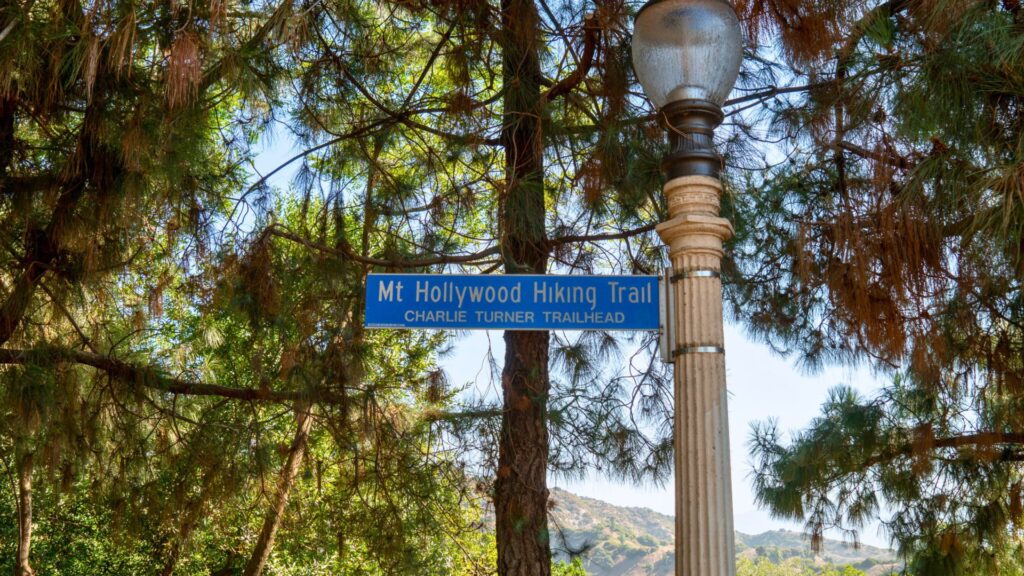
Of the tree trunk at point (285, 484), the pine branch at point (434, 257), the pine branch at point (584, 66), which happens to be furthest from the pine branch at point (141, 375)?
the pine branch at point (584, 66)

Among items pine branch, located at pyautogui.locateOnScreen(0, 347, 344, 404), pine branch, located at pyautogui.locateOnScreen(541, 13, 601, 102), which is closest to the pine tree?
pine branch, located at pyautogui.locateOnScreen(541, 13, 601, 102)

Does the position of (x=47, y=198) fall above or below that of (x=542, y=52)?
below

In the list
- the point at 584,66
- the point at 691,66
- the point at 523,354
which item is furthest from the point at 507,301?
the point at 584,66

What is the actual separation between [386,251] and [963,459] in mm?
4249

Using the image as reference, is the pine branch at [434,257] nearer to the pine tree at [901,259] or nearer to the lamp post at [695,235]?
the pine tree at [901,259]

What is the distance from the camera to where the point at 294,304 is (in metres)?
5.89

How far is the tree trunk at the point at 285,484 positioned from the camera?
681cm

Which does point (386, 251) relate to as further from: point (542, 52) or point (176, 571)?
point (176, 571)

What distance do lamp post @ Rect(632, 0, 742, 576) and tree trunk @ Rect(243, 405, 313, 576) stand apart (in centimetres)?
318

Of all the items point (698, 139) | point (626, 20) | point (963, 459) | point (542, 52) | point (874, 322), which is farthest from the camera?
point (963, 459)

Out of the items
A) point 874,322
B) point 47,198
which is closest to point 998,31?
point 874,322

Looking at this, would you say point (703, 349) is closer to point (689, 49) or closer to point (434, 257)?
point (689, 49)

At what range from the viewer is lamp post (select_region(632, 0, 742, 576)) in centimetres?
251

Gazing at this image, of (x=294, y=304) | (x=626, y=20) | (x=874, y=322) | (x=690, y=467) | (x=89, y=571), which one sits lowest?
(x=89, y=571)
